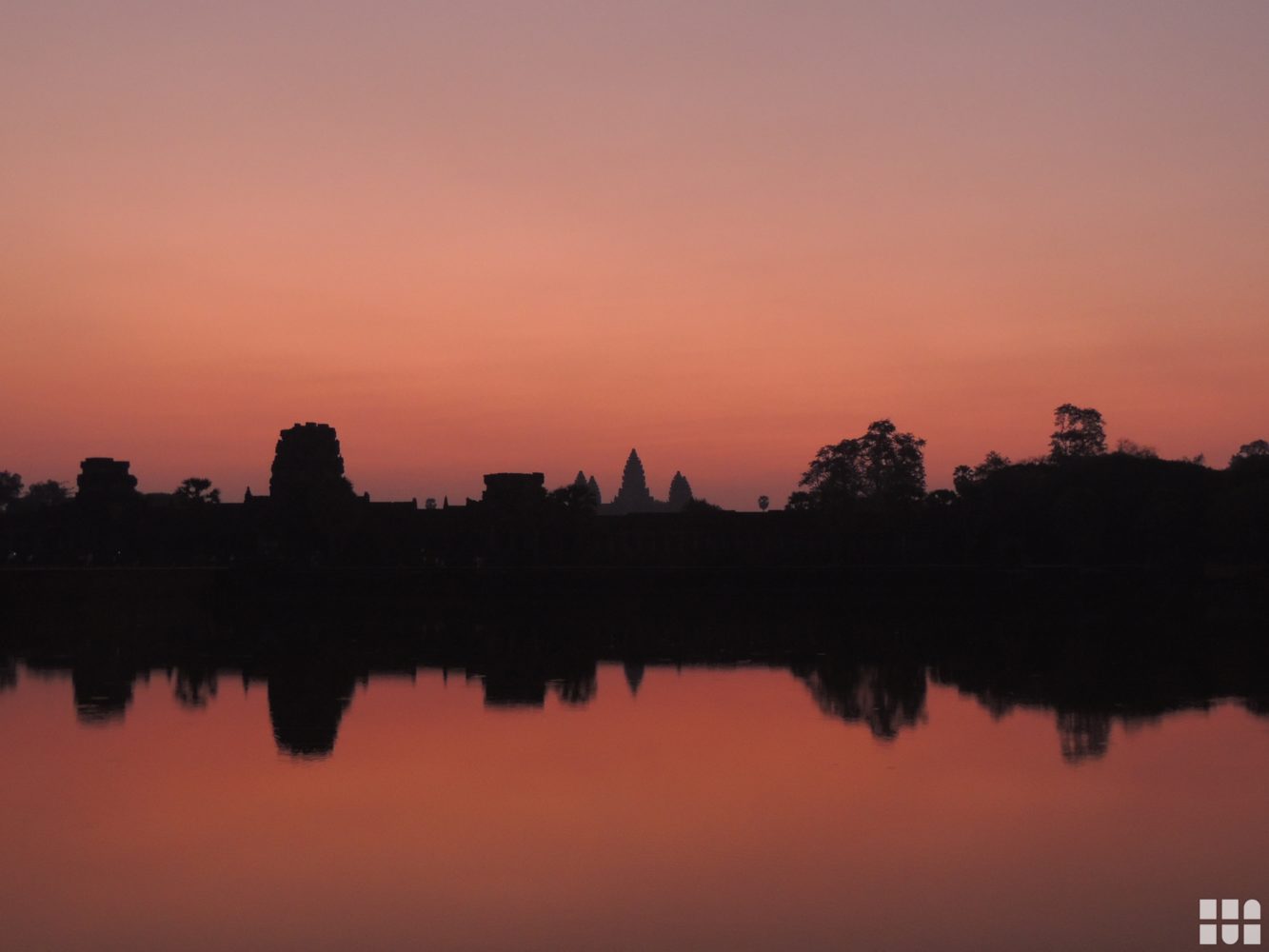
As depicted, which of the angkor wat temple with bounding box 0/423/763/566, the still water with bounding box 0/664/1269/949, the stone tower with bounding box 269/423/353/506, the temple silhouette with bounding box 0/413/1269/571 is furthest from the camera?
the stone tower with bounding box 269/423/353/506

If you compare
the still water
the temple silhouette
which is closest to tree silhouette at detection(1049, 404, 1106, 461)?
the temple silhouette

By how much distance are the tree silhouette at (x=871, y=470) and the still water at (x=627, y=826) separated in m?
79.4

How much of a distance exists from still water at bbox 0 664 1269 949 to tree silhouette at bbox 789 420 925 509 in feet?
261

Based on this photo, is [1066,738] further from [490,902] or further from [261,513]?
[261,513]

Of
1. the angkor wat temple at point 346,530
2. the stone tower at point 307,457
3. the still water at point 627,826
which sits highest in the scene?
the stone tower at point 307,457

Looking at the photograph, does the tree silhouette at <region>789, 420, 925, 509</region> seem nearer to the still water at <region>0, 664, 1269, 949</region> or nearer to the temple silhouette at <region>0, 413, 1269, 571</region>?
the temple silhouette at <region>0, 413, 1269, 571</region>

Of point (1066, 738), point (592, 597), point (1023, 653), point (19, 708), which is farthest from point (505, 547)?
point (1066, 738)

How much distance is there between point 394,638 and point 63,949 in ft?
133

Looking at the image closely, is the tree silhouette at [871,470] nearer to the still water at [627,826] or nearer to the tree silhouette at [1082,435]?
the tree silhouette at [1082,435]

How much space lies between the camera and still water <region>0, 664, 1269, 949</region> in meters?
17.4

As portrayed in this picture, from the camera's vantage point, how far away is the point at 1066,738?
1180 inches

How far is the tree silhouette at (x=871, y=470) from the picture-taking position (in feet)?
374

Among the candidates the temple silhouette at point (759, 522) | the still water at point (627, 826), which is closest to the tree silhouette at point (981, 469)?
the temple silhouette at point (759, 522)

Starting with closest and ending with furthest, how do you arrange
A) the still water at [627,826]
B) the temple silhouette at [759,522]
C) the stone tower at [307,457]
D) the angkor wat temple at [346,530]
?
the still water at [627,826] < the temple silhouette at [759,522] < the angkor wat temple at [346,530] < the stone tower at [307,457]
